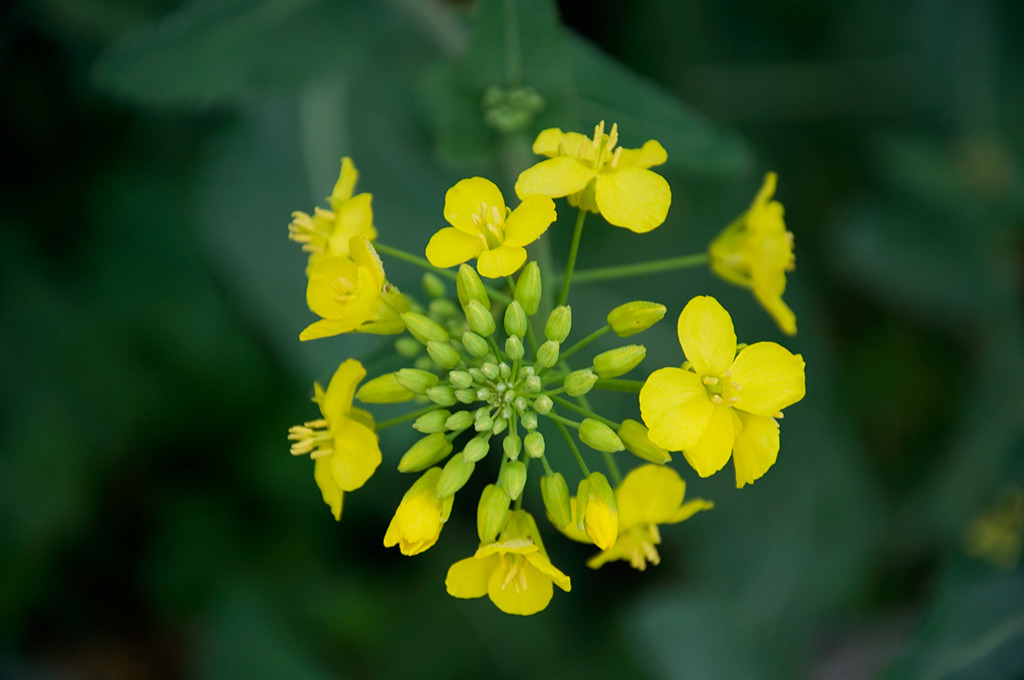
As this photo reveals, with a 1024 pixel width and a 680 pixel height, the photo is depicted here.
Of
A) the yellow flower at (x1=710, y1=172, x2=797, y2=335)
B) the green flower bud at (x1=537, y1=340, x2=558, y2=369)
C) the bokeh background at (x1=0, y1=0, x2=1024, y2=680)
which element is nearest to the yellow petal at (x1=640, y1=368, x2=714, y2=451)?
the green flower bud at (x1=537, y1=340, x2=558, y2=369)

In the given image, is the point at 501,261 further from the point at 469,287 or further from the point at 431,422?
the point at 431,422

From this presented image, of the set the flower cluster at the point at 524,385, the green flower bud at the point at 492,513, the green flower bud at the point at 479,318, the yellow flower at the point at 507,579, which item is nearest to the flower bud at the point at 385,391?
the flower cluster at the point at 524,385

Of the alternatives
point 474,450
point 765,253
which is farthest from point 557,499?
point 765,253

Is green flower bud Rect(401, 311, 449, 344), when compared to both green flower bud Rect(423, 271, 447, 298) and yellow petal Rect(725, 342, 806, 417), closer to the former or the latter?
green flower bud Rect(423, 271, 447, 298)

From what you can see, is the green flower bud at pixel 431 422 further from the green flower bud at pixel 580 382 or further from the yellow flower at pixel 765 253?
the yellow flower at pixel 765 253

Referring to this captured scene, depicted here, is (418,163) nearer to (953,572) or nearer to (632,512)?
(632,512)
